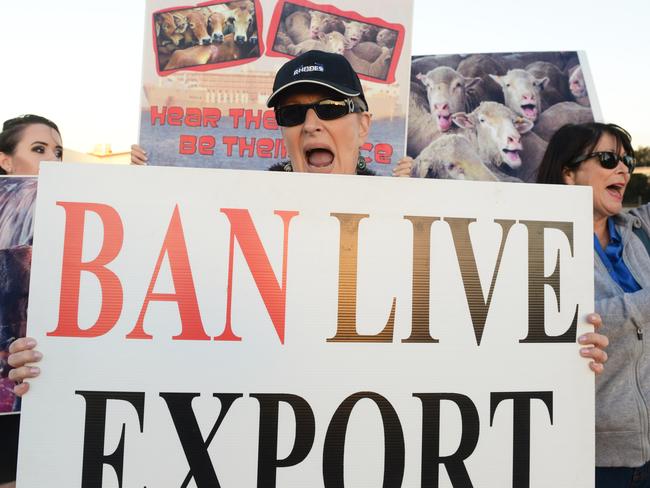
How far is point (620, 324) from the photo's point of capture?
5.61ft

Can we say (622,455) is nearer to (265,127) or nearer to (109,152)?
(265,127)

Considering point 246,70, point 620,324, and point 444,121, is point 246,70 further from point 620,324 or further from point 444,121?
point 620,324

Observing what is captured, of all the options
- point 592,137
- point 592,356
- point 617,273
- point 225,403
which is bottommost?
point 225,403

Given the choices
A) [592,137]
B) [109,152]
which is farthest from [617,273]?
[109,152]

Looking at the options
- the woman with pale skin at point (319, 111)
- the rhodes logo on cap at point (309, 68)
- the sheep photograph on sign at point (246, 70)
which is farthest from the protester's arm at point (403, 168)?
the rhodes logo on cap at point (309, 68)

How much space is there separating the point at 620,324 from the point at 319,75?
3.82 ft

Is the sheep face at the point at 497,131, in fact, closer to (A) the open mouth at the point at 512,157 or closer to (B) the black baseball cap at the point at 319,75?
(A) the open mouth at the point at 512,157

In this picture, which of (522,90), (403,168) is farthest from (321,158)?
(522,90)

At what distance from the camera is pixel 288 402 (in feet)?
4.56

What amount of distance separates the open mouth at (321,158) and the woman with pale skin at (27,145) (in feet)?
4.77

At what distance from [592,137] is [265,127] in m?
1.33

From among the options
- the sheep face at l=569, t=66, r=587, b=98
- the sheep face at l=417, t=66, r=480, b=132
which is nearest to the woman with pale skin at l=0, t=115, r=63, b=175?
the sheep face at l=417, t=66, r=480, b=132

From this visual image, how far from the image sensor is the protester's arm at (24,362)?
1.35 metres

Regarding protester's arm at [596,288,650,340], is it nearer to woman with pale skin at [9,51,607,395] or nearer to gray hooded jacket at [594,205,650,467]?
gray hooded jacket at [594,205,650,467]
